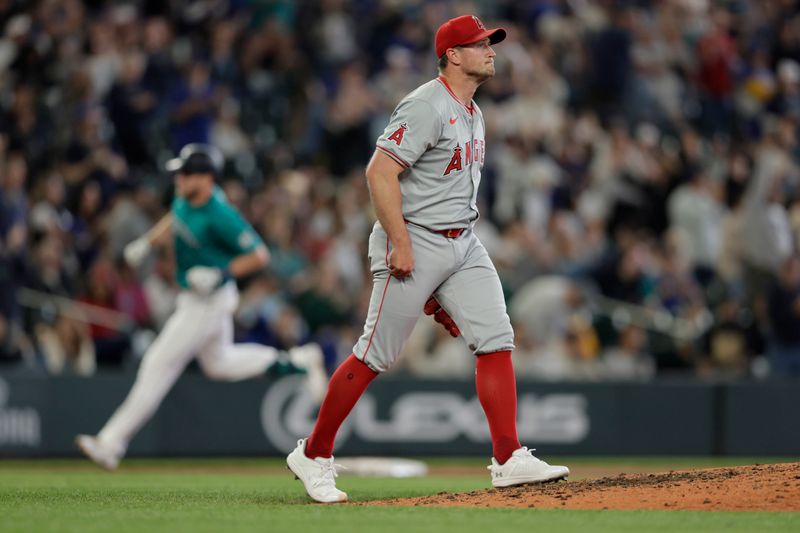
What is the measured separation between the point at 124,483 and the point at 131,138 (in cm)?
715

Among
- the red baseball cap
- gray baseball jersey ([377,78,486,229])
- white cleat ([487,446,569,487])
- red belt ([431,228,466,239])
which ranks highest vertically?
the red baseball cap

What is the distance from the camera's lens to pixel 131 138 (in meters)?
15.3

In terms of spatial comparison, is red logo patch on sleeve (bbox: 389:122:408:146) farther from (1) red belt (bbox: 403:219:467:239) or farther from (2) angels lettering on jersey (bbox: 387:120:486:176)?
(1) red belt (bbox: 403:219:467:239)

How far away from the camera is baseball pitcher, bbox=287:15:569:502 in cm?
684

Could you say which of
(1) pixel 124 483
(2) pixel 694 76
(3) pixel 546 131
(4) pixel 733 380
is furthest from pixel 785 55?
(1) pixel 124 483

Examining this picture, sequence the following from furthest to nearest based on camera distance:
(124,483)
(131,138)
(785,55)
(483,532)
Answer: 1. (785,55)
2. (131,138)
3. (124,483)
4. (483,532)

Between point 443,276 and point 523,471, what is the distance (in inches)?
42.3

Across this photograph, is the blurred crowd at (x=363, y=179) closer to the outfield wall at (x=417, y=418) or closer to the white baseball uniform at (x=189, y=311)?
the outfield wall at (x=417, y=418)

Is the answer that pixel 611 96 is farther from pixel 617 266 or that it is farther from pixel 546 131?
pixel 617 266

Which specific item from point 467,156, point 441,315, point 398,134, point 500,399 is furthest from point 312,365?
point 398,134

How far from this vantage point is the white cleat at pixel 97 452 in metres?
9.93

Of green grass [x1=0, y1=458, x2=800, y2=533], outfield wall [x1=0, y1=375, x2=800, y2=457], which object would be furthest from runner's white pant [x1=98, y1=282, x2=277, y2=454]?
outfield wall [x1=0, y1=375, x2=800, y2=457]

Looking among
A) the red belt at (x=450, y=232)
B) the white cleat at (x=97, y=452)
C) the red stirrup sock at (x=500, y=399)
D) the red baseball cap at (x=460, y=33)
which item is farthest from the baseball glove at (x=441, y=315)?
the white cleat at (x=97, y=452)

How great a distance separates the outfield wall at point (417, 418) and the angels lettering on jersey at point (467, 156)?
21.3 feet
